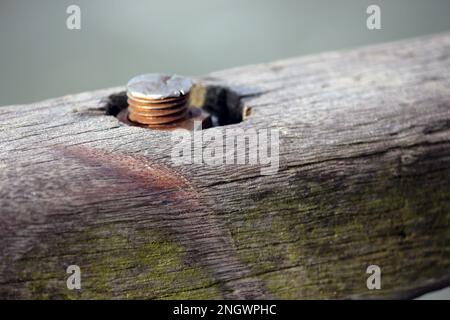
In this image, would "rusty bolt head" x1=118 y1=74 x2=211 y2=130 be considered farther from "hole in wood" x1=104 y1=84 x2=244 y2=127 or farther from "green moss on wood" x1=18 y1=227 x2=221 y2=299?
"green moss on wood" x1=18 y1=227 x2=221 y2=299

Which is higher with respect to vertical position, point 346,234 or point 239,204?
point 239,204

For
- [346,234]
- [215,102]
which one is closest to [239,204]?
[346,234]

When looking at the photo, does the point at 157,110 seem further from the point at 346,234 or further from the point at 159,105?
the point at 346,234

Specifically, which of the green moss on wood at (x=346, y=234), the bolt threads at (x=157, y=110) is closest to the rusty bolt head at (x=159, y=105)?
the bolt threads at (x=157, y=110)

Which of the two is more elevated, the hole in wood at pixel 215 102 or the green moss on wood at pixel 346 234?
the hole in wood at pixel 215 102

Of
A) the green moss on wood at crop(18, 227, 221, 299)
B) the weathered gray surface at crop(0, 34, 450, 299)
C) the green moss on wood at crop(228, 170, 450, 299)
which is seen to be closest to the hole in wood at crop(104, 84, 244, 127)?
the weathered gray surface at crop(0, 34, 450, 299)

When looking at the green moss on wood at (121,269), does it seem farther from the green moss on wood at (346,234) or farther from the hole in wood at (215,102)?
the hole in wood at (215,102)
